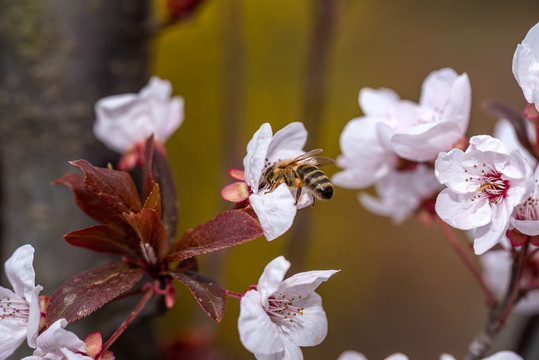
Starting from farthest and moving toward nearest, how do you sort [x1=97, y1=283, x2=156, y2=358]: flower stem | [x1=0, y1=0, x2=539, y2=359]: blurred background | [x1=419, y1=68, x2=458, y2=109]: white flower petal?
[x1=0, y1=0, x2=539, y2=359]: blurred background → [x1=419, y1=68, x2=458, y2=109]: white flower petal → [x1=97, y1=283, x2=156, y2=358]: flower stem

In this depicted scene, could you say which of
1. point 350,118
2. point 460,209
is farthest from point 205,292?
point 350,118

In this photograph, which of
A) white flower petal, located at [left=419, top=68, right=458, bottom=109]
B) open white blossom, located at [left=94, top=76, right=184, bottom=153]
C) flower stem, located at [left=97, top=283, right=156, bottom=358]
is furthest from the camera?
open white blossom, located at [left=94, top=76, right=184, bottom=153]

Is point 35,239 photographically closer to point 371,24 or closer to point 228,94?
point 228,94

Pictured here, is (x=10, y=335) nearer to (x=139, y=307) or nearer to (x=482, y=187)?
(x=139, y=307)

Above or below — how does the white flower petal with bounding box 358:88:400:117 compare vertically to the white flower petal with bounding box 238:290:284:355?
above

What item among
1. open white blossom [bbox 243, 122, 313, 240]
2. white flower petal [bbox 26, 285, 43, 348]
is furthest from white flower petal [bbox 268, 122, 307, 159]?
white flower petal [bbox 26, 285, 43, 348]

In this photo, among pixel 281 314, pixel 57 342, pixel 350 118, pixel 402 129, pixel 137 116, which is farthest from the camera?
pixel 350 118

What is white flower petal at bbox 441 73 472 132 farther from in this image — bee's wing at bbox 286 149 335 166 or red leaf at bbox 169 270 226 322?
red leaf at bbox 169 270 226 322

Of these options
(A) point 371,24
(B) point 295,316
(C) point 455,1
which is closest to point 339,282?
(A) point 371,24
